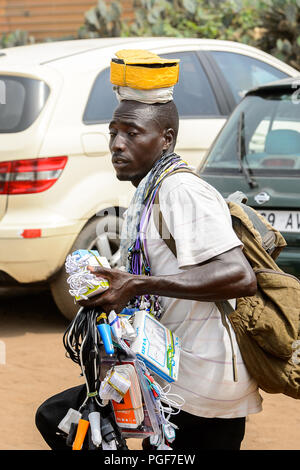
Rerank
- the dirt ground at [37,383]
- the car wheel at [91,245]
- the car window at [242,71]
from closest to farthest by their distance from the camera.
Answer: the dirt ground at [37,383] → the car wheel at [91,245] → the car window at [242,71]

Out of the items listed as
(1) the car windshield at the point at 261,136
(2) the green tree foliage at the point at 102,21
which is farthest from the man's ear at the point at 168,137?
(2) the green tree foliage at the point at 102,21

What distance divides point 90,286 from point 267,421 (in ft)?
8.75

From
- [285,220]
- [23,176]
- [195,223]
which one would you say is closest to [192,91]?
[23,176]

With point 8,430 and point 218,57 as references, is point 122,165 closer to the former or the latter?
point 8,430

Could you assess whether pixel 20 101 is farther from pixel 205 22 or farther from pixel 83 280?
pixel 205 22

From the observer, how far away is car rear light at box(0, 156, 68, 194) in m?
Result: 5.66

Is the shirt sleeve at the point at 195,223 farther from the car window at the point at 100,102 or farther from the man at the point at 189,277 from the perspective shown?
the car window at the point at 100,102

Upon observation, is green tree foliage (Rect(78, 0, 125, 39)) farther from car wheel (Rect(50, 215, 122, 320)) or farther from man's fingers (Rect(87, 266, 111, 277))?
man's fingers (Rect(87, 266, 111, 277))

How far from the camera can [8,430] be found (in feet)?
14.6

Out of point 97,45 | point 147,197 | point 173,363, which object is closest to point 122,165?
point 147,197

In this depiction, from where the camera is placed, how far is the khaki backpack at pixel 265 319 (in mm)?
2439

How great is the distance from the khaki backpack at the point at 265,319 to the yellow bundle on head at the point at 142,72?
338 millimetres

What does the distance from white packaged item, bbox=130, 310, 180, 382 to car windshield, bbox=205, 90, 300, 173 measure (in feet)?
10.1

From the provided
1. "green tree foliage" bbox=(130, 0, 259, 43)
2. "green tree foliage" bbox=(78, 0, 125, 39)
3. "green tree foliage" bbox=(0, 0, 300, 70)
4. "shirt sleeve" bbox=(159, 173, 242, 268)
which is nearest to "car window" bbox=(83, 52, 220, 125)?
"shirt sleeve" bbox=(159, 173, 242, 268)
